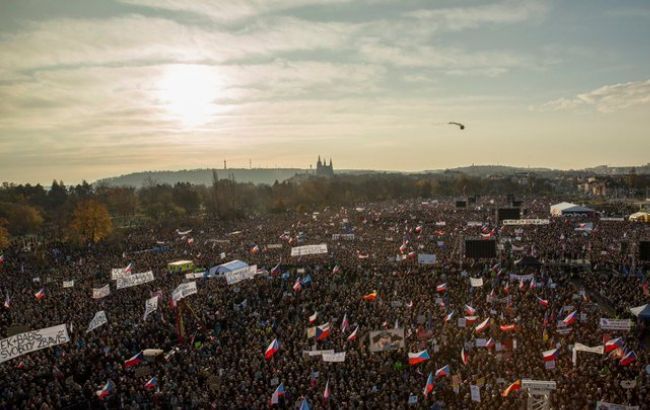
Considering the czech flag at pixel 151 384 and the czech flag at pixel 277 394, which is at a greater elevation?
the czech flag at pixel 277 394

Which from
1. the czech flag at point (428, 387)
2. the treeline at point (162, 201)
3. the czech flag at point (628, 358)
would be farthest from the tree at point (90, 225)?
the czech flag at point (628, 358)

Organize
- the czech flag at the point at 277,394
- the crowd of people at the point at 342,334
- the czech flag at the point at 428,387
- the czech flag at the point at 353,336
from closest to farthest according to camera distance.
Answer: the czech flag at the point at 277,394, the czech flag at the point at 428,387, the crowd of people at the point at 342,334, the czech flag at the point at 353,336

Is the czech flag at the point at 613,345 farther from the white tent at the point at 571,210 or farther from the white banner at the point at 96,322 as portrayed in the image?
the white tent at the point at 571,210

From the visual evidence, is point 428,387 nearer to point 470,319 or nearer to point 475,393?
point 475,393

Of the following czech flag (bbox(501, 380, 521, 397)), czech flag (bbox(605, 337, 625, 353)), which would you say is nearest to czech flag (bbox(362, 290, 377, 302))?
czech flag (bbox(501, 380, 521, 397))

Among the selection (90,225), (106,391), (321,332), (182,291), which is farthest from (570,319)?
(90,225)

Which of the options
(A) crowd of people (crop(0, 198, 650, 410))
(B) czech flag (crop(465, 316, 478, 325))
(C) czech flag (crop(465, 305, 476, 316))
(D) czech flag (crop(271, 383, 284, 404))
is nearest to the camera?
(D) czech flag (crop(271, 383, 284, 404))

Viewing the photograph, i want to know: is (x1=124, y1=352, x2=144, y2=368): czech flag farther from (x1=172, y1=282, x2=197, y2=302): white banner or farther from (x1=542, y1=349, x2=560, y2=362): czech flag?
(x1=542, y1=349, x2=560, y2=362): czech flag
